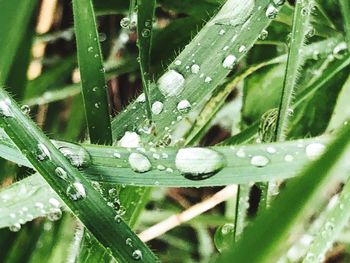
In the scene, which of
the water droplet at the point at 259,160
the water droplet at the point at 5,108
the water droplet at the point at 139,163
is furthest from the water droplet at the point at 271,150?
the water droplet at the point at 5,108

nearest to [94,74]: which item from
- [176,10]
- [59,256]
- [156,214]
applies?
[176,10]

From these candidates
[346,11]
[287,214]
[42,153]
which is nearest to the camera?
[287,214]

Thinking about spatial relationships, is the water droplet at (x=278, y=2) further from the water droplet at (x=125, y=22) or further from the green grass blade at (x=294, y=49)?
the water droplet at (x=125, y=22)

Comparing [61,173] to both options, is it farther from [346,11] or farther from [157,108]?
[346,11]

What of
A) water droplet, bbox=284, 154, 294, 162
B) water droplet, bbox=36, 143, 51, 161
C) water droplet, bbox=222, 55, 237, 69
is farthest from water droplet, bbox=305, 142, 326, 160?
water droplet, bbox=36, 143, 51, 161

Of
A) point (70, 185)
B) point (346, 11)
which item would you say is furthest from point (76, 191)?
point (346, 11)
